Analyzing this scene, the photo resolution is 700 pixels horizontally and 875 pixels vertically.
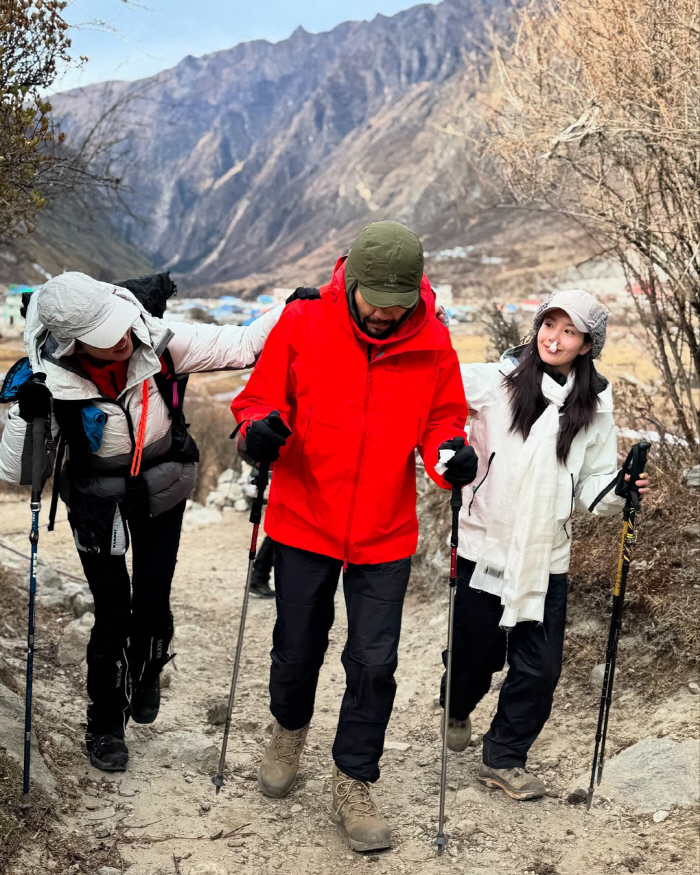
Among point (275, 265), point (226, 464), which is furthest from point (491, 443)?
point (275, 265)

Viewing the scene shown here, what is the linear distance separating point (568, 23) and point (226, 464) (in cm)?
932

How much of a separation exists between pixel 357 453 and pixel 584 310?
49.7 inches

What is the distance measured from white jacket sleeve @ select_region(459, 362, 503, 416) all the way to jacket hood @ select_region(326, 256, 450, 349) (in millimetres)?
530

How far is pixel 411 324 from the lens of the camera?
151 inches

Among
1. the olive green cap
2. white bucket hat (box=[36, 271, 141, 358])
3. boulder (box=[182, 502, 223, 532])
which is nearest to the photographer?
the olive green cap

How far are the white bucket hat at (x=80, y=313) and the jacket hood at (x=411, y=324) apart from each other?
0.86 meters

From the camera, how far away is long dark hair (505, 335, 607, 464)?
4.25 metres

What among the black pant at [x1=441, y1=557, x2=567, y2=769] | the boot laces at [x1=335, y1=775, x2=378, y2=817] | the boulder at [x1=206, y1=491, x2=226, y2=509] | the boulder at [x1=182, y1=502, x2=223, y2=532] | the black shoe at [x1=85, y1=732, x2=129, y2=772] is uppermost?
the black pant at [x1=441, y1=557, x2=567, y2=769]

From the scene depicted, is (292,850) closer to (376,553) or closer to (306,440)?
(376,553)

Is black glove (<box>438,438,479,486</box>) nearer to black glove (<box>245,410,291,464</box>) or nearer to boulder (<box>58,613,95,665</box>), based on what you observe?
black glove (<box>245,410,291,464</box>)

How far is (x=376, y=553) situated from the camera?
3.90m

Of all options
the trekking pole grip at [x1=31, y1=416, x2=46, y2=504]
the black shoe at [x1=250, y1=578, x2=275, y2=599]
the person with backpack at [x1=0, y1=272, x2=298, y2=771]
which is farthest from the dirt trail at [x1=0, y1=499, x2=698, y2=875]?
the black shoe at [x1=250, y1=578, x2=275, y2=599]

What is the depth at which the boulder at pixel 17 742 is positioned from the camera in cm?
401

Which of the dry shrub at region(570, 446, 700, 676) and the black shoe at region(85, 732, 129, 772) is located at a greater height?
the dry shrub at region(570, 446, 700, 676)
